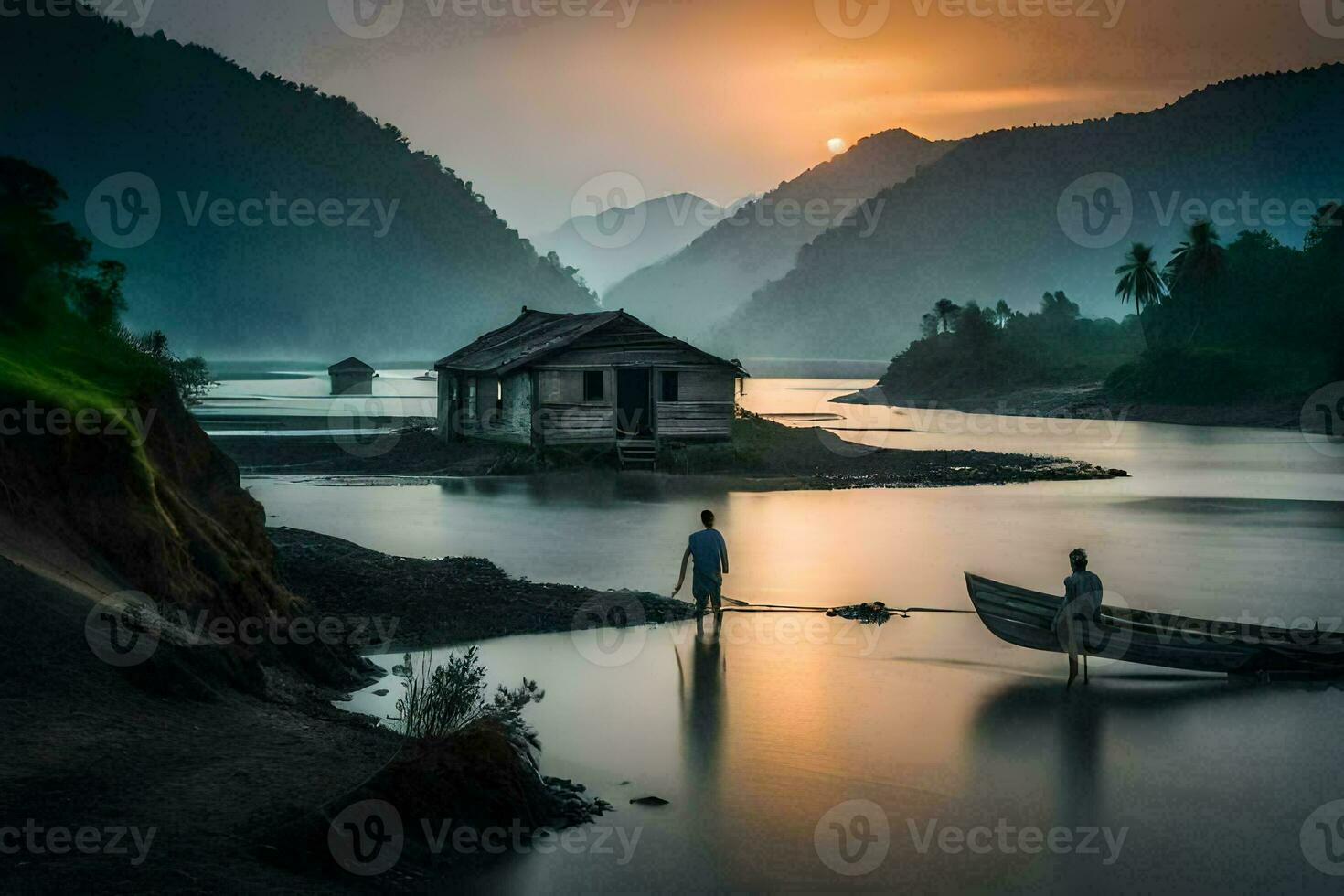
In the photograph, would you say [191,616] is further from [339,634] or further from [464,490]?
[464,490]

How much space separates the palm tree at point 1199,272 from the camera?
102500 millimetres

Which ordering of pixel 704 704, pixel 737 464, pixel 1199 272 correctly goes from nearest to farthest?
pixel 704 704 → pixel 737 464 → pixel 1199 272

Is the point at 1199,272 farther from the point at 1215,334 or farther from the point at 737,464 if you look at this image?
the point at 737,464

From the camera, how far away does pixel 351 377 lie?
Result: 99250mm

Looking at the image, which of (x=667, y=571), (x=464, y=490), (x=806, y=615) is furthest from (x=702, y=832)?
(x=464, y=490)

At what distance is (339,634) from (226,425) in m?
53.4

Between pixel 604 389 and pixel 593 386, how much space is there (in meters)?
0.41

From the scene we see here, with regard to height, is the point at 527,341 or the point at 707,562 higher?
the point at 527,341

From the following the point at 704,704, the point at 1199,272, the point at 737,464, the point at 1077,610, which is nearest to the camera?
the point at 704,704

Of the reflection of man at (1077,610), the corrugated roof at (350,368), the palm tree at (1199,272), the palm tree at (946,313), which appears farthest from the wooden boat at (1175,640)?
the palm tree at (946,313)

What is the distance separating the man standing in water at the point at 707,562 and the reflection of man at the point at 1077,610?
448cm

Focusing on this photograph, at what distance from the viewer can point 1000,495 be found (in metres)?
42.2

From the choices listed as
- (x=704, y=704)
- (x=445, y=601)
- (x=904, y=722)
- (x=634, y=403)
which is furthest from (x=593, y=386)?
(x=904, y=722)

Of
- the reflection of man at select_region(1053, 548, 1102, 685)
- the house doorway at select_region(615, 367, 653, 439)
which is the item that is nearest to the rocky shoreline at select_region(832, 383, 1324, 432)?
the house doorway at select_region(615, 367, 653, 439)
